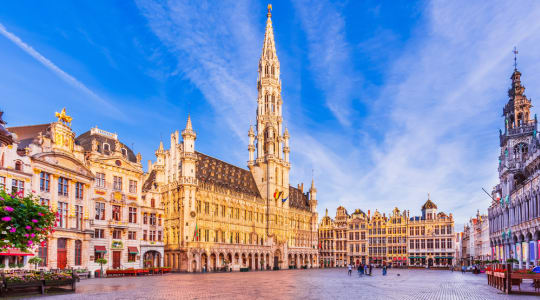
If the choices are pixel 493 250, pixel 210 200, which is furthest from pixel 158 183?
pixel 493 250

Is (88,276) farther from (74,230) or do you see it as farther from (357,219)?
(357,219)

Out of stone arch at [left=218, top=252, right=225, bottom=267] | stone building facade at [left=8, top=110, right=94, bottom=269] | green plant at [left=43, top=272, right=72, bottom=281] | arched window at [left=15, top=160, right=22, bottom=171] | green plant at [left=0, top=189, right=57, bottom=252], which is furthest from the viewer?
stone arch at [left=218, top=252, right=225, bottom=267]

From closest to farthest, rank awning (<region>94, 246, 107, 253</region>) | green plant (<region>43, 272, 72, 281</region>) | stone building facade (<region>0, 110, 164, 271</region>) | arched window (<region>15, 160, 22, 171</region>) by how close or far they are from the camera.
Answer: green plant (<region>43, 272, 72, 281</region>)
arched window (<region>15, 160, 22, 171</region>)
stone building facade (<region>0, 110, 164, 271</region>)
awning (<region>94, 246, 107, 253</region>)

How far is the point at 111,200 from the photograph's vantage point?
52.5m

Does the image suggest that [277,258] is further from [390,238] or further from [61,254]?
[61,254]

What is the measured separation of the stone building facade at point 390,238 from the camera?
4414 inches

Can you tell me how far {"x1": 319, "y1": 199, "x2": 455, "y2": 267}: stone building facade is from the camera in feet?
368

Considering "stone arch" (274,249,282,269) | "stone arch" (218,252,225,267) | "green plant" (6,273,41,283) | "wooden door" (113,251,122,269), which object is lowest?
"stone arch" (274,249,282,269)

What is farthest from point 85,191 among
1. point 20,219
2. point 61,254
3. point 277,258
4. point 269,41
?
point 269,41

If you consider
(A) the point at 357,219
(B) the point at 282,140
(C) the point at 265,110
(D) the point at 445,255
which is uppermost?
(C) the point at 265,110

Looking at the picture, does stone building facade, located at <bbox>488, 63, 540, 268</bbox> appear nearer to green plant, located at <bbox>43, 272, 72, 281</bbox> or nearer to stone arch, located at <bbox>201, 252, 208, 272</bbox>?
green plant, located at <bbox>43, 272, 72, 281</bbox>

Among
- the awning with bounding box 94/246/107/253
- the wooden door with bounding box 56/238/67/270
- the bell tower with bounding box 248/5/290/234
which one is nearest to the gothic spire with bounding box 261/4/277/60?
the bell tower with bounding box 248/5/290/234

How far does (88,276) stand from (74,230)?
4985mm

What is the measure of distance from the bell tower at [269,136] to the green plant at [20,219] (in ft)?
226
